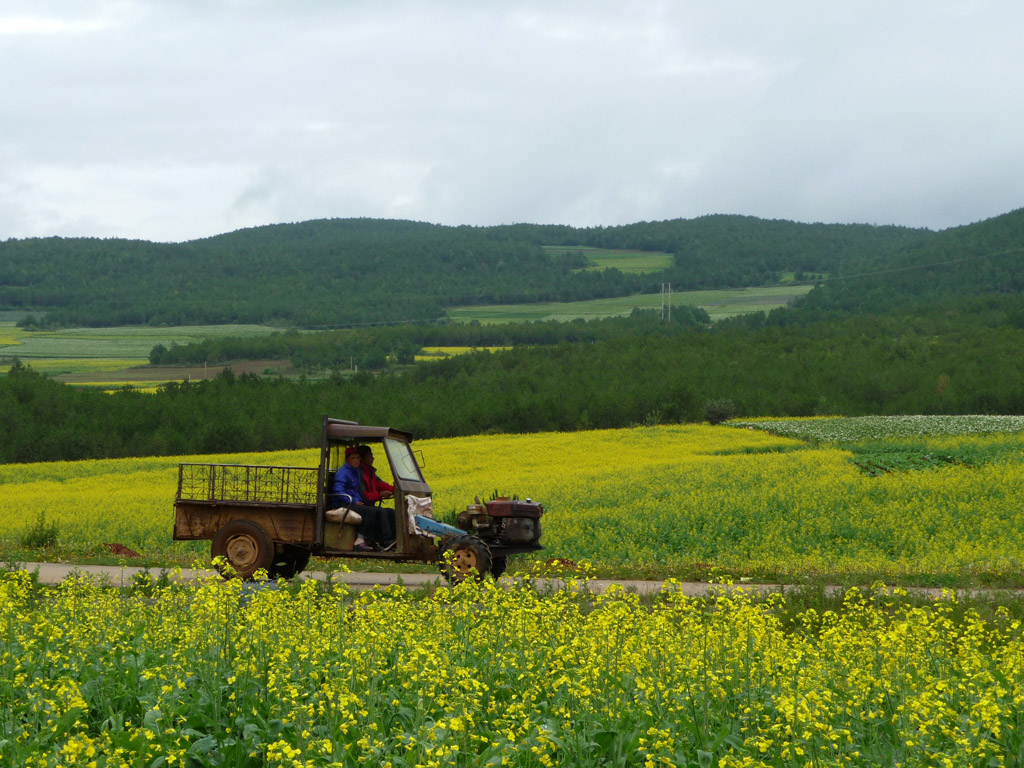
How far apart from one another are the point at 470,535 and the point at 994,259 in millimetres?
134967

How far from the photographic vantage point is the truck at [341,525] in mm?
14289

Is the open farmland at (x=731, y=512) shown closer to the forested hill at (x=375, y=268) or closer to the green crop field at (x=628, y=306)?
the green crop field at (x=628, y=306)

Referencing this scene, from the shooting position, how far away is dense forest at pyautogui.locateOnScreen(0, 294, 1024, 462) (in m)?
62.8

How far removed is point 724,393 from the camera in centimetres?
7394

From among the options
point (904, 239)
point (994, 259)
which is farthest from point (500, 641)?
point (904, 239)

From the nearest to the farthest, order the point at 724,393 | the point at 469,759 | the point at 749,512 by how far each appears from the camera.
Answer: the point at 469,759
the point at 749,512
the point at 724,393

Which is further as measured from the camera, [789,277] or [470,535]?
[789,277]

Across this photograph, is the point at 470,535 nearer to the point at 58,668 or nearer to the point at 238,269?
the point at 58,668

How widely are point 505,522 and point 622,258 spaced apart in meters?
156

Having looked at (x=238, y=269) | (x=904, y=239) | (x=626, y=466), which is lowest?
(x=626, y=466)

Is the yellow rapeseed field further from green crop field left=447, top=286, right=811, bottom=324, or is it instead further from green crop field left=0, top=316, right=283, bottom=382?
green crop field left=447, top=286, right=811, bottom=324

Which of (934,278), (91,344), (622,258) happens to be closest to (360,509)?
(91,344)

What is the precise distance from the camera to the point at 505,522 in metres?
14.9

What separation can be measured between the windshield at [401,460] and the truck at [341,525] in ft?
0.06
